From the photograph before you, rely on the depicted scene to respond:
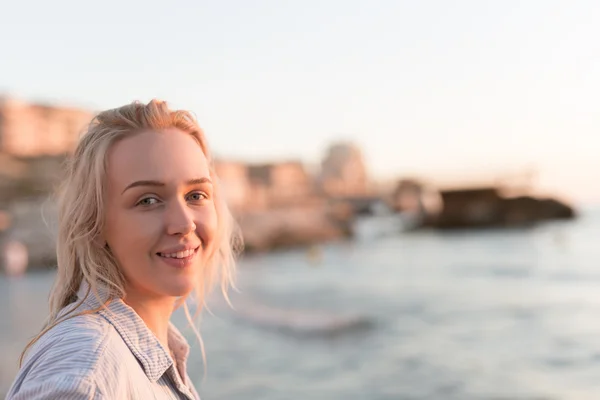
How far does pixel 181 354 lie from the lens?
6.73 ft

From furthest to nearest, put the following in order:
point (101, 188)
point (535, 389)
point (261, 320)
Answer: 1. point (261, 320)
2. point (535, 389)
3. point (101, 188)

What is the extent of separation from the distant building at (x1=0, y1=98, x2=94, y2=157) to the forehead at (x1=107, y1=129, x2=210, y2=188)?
260 ft

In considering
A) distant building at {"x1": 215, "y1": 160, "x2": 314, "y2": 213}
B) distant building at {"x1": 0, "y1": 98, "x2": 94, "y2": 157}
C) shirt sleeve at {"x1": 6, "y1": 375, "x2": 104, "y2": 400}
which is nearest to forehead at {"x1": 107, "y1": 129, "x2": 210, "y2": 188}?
shirt sleeve at {"x1": 6, "y1": 375, "x2": 104, "y2": 400}

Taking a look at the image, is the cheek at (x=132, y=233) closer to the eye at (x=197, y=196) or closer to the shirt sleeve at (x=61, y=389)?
the eye at (x=197, y=196)

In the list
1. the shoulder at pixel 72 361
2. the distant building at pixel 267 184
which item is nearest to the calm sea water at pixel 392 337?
the shoulder at pixel 72 361

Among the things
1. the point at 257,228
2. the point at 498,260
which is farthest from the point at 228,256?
the point at 257,228

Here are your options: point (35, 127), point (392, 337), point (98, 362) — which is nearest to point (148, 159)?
point (98, 362)

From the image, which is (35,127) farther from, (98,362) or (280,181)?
(98,362)

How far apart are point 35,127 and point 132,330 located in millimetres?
92256

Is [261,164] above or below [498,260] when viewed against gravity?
above

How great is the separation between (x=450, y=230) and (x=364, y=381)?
89.0 m

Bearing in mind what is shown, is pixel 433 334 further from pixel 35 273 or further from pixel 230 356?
pixel 35 273

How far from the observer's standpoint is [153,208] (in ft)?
5.47

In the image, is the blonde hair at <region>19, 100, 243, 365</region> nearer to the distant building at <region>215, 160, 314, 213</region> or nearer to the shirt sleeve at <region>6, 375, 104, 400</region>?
the shirt sleeve at <region>6, 375, 104, 400</region>
